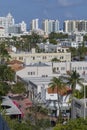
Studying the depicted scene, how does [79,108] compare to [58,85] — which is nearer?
[79,108]

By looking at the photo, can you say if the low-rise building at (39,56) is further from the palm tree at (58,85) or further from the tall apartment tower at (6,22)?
the tall apartment tower at (6,22)

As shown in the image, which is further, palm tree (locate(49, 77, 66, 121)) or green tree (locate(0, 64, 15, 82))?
green tree (locate(0, 64, 15, 82))

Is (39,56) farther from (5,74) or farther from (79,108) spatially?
(79,108)

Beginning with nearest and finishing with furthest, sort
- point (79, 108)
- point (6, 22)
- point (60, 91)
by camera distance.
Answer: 1. point (79, 108)
2. point (60, 91)
3. point (6, 22)

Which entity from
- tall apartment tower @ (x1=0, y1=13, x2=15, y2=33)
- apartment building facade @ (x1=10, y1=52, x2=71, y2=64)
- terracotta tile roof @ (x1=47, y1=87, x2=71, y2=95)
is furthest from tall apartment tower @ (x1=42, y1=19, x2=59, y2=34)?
terracotta tile roof @ (x1=47, y1=87, x2=71, y2=95)

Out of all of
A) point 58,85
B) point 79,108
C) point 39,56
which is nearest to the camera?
point 79,108

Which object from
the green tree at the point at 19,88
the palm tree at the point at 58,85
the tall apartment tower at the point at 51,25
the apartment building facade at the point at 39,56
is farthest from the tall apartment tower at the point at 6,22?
the palm tree at the point at 58,85

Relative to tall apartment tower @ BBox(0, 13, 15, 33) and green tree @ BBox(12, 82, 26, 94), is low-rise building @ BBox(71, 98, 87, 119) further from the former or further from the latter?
tall apartment tower @ BBox(0, 13, 15, 33)

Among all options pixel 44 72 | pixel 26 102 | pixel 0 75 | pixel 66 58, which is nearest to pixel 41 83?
pixel 26 102

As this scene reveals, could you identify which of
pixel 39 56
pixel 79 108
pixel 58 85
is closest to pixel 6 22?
pixel 39 56
